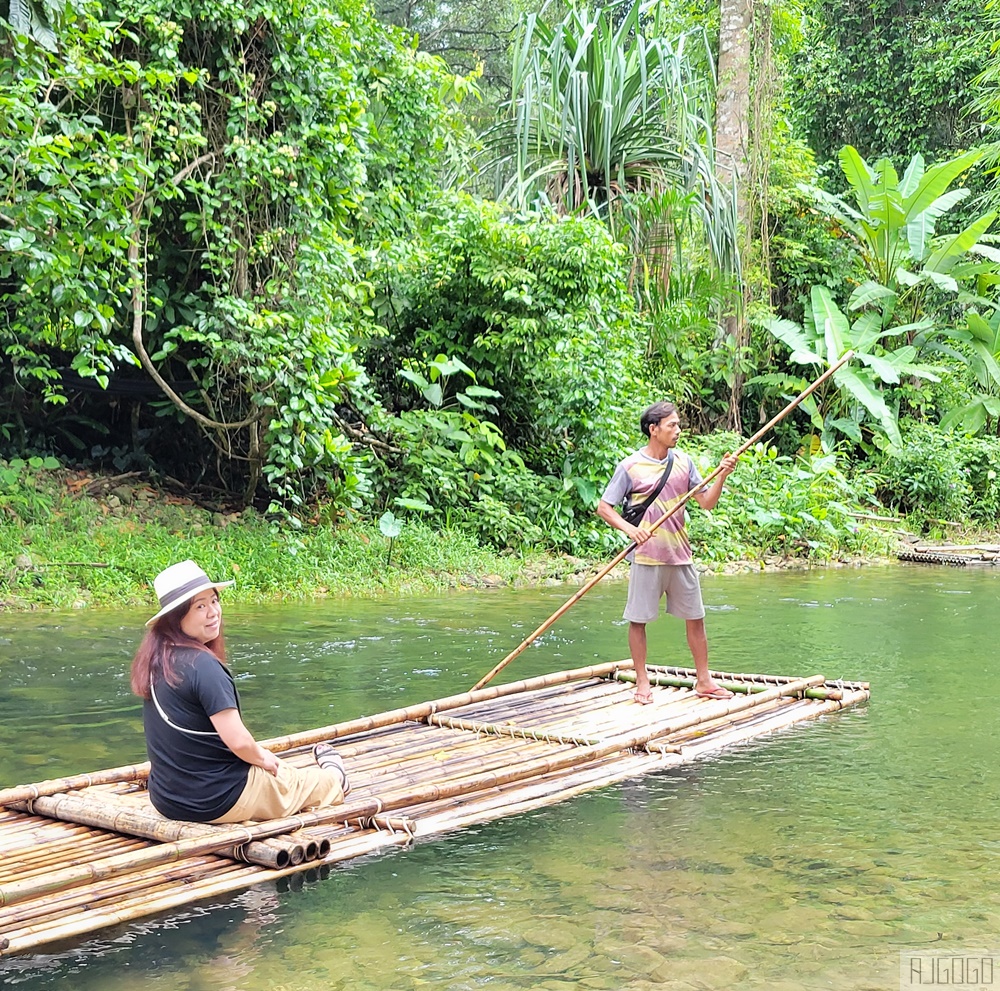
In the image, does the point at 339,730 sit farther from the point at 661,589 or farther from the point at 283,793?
the point at 661,589

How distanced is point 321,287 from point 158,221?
1512 mm

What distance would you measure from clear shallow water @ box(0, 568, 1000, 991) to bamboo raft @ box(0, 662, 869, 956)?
8cm

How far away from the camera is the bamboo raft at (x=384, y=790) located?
3.51 m

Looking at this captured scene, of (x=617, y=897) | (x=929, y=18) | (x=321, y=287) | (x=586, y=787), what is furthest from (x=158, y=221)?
(x=929, y=18)

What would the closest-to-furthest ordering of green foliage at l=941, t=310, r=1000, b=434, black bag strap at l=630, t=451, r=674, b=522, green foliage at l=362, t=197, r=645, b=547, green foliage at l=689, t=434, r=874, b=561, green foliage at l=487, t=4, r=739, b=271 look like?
black bag strap at l=630, t=451, r=674, b=522, green foliage at l=362, t=197, r=645, b=547, green foliage at l=689, t=434, r=874, b=561, green foliage at l=487, t=4, r=739, b=271, green foliage at l=941, t=310, r=1000, b=434

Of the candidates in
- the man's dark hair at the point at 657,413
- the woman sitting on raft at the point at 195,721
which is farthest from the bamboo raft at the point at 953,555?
the woman sitting on raft at the point at 195,721

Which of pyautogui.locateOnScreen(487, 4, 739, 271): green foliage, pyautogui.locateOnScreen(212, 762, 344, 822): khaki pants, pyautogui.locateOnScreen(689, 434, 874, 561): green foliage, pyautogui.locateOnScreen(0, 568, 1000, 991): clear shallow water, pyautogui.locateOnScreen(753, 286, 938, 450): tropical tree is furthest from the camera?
pyautogui.locateOnScreen(753, 286, 938, 450): tropical tree

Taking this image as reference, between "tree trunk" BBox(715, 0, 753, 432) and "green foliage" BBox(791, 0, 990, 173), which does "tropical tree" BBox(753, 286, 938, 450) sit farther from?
"green foliage" BBox(791, 0, 990, 173)

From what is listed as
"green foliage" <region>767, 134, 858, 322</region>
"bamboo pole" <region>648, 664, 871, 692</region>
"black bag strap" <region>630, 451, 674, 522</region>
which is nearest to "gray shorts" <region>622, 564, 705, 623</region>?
"black bag strap" <region>630, 451, 674, 522</region>

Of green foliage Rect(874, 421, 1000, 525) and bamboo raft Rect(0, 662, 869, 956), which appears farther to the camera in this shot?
green foliage Rect(874, 421, 1000, 525)

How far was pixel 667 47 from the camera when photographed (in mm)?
13781

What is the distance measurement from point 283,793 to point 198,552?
6140mm

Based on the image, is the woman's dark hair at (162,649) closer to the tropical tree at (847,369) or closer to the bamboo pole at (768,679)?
the bamboo pole at (768,679)

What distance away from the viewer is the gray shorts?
249 inches
